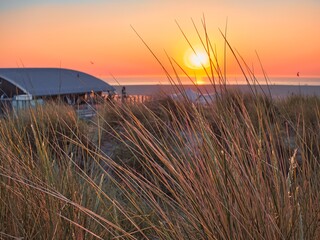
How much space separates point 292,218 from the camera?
1.62 meters

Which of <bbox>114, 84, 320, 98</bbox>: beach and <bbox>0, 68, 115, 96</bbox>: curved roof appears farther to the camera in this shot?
<bbox>0, 68, 115, 96</bbox>: curved roof

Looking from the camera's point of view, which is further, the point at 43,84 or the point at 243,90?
the point at 43,84

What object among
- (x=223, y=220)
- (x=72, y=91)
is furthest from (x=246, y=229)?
(x=72, y=91)

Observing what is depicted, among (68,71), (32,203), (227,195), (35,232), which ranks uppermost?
(68,71)

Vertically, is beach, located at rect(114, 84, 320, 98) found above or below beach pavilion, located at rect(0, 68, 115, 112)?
below

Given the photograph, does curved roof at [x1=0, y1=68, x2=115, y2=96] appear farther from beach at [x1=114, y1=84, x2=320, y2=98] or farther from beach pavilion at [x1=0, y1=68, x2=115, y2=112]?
beach at [x1=114, y1=84, x2=320, y2=98]

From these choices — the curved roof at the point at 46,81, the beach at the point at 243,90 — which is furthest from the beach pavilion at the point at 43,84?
the beach at the point at 243,90

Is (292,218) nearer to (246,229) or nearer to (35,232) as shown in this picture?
(246,229)

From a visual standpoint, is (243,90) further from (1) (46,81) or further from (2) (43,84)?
(1) (46,81)

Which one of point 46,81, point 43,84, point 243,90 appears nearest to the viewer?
point 243,90

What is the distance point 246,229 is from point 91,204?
121cm

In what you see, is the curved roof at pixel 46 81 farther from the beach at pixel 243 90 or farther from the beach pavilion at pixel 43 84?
the beach at pixel 243 90

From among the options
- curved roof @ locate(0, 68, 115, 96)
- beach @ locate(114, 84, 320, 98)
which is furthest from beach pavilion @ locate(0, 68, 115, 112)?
beach @ locate(114, 84, 320, 98)

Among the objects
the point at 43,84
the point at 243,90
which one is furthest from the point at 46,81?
the point at 243,90
